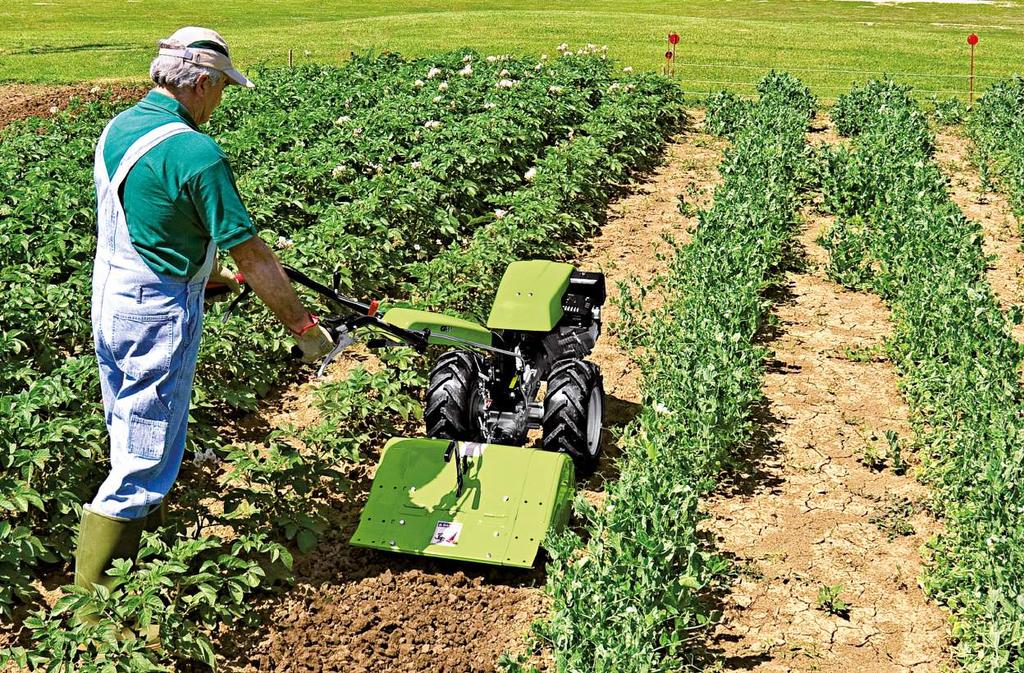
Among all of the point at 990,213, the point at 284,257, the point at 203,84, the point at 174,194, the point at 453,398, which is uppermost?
the point at 203,84

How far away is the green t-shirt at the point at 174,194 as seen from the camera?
4.04 metres

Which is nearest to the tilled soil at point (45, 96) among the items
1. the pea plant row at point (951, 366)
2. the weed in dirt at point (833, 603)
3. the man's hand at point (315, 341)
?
the pea plant row at point (951, 366)

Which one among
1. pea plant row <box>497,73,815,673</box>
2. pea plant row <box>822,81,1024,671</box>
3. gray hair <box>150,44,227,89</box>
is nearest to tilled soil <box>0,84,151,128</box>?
pea plant row <box>497,73,815,673</box>

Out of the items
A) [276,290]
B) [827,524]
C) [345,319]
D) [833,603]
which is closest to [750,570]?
[833,603]

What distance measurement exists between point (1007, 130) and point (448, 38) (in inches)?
534

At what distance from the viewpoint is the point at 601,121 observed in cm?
1290

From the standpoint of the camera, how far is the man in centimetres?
407

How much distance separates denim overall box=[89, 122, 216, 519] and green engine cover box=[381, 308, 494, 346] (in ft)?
3.15

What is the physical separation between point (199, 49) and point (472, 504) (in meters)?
2.21

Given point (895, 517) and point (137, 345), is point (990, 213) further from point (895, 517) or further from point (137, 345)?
point (137, 345)

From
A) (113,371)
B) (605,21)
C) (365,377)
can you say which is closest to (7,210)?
(365,377)

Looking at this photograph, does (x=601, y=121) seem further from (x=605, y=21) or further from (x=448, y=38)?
(x=605, y=21)

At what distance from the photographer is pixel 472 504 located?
16.9 feet

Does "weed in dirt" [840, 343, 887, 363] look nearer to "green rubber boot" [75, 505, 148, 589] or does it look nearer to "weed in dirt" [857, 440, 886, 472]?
"weed in dirt" [857, 440, 886, 472]
